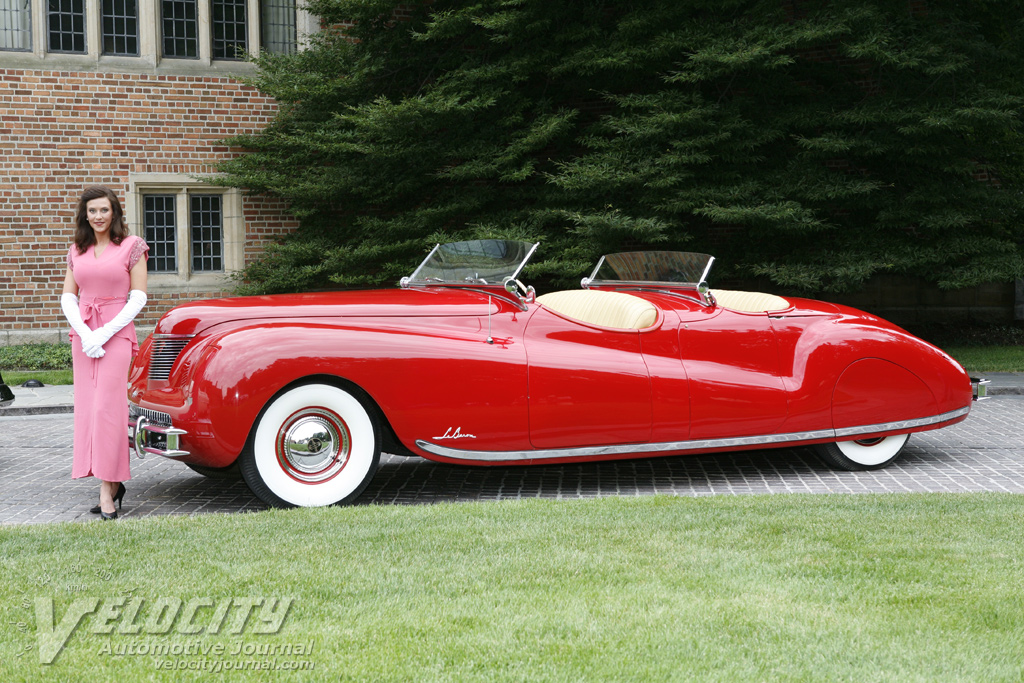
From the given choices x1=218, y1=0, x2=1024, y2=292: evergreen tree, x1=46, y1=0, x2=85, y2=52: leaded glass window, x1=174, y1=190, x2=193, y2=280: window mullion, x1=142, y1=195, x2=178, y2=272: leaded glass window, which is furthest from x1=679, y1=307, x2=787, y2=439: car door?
x1=46, y1=0, x2=85, y2=52: leaded glass window

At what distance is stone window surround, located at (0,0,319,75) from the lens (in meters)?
15.6

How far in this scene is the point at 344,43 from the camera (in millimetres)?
15844

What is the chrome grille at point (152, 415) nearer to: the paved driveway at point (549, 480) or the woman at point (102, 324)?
the woman at point (102, 324)

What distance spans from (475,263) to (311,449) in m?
1.70

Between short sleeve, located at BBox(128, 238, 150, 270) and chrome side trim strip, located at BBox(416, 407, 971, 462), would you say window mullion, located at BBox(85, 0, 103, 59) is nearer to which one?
short sleeve, located at BBox(128, 238, 150, 270)

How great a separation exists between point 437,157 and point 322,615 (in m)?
12.3

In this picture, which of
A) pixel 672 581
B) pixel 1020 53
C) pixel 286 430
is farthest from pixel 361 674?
pixel 1020 53

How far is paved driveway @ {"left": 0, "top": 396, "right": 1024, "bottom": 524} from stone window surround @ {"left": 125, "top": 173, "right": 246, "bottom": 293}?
28.2 feet

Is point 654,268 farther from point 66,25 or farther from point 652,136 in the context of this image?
point 66,25

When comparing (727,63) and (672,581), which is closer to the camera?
(672,581)

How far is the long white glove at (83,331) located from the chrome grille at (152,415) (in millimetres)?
469

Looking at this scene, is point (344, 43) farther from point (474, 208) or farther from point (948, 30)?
point (948, 30)

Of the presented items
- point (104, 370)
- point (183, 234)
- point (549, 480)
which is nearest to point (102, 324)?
point (104, 370)

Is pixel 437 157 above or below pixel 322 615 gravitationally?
above
